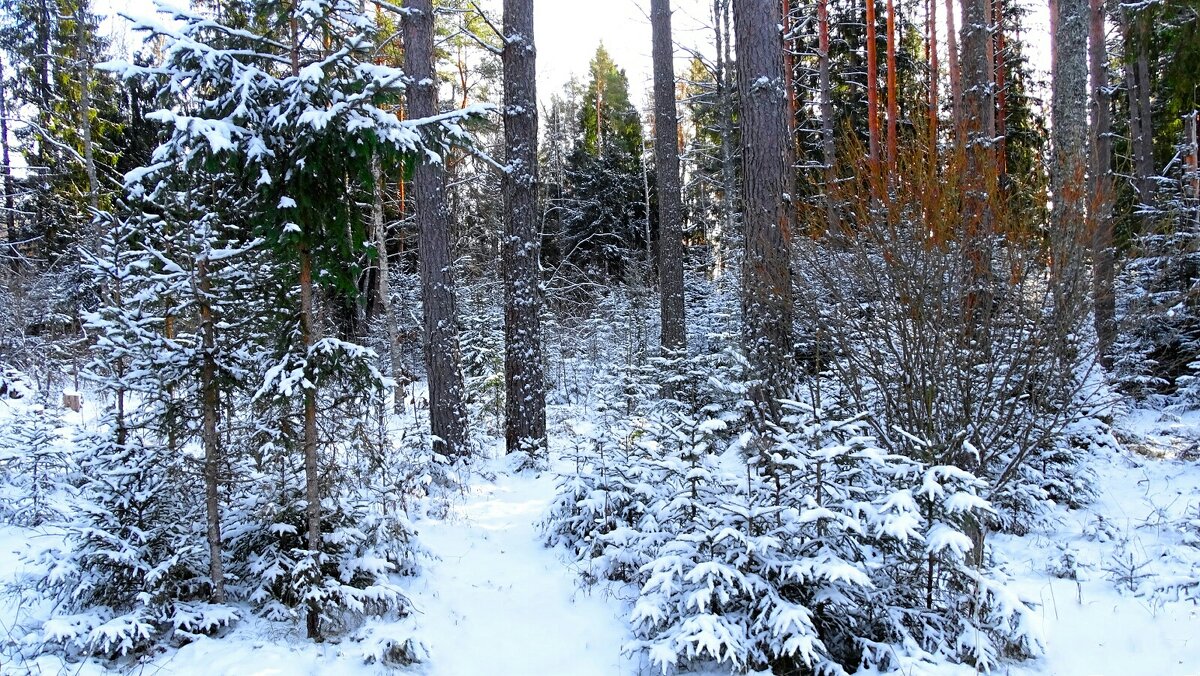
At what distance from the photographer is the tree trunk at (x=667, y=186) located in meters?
10.3

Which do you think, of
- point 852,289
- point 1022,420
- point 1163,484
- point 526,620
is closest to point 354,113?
point 526,620

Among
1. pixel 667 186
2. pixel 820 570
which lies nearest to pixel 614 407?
pixel 820 570

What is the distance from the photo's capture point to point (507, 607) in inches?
169

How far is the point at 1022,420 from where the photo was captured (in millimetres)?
4840

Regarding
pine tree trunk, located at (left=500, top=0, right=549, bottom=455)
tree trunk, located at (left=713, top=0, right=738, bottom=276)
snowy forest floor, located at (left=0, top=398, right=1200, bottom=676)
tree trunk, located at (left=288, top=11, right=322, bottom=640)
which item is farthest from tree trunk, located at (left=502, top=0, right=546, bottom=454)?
tree trunk, located at (left=713, top=0, right=738, bottom=276)

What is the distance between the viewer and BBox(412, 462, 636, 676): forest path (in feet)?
11.9

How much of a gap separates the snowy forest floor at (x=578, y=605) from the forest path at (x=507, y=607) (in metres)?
0.01

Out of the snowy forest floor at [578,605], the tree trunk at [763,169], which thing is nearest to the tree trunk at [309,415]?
the snowy forest floor at [578,605]

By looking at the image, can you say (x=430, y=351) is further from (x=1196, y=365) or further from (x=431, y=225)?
(x=1196, y=365)

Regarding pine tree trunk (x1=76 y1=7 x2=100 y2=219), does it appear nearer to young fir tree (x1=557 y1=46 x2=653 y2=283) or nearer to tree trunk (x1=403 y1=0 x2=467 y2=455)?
tree trunk (x1=403 y1=0 x2=467 y2=455)

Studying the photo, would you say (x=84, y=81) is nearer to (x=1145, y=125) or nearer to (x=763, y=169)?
(x=763, y=169)

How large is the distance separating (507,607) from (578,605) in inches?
19.6

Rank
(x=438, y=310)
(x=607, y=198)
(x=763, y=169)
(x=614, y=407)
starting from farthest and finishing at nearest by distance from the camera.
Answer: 1. (x=607, y=198)
2. (x=438, y=310)
3. (x=614, y=407)
4. (x=763, y=169)

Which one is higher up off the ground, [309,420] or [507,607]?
[309,420]
